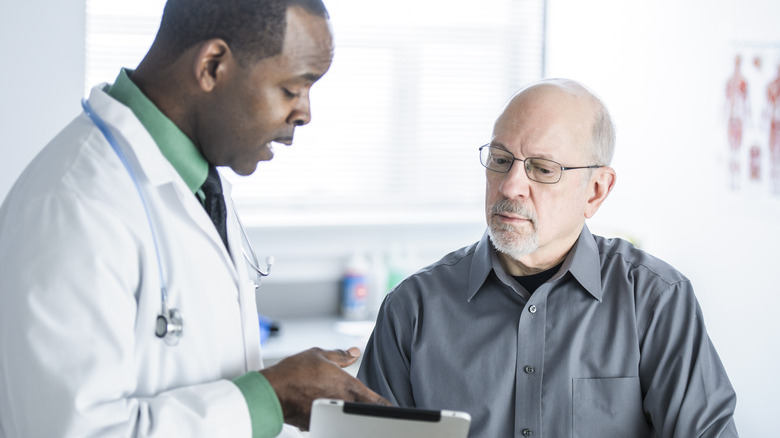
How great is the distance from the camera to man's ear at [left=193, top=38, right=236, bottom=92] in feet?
3.40

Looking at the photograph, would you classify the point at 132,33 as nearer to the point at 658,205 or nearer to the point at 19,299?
the point at 658,205

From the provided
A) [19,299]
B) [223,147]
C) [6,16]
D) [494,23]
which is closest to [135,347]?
[19,299]

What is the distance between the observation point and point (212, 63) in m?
1.05

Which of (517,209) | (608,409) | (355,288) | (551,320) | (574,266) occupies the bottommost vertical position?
(355,288)

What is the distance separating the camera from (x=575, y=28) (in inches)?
122

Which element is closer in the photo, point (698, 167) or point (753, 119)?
point (753, 119)

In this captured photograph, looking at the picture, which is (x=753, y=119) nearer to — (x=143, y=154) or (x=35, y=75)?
(x=143, y=154)

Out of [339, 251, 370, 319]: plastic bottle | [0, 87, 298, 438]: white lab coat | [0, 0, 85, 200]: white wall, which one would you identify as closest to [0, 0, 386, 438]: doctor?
[0, 87, 298, 438]: white lab coat

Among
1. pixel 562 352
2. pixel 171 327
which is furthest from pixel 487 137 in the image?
pixel 171 327

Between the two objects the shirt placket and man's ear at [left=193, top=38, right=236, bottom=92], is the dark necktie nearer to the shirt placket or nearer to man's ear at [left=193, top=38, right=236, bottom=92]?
man's ear at [left=193, top=38, right=236, bottom=92]

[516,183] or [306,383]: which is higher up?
[516,183]

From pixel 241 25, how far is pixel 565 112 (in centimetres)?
80

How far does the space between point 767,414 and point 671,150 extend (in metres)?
0.86

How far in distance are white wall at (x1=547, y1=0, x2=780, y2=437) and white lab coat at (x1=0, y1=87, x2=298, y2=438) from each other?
5.34ft
